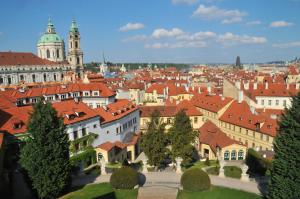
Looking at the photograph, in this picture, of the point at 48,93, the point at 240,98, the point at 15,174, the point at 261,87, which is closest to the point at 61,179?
the point at 15,174

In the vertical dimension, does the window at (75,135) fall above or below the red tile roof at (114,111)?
below

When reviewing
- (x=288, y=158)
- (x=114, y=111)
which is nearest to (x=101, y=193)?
(x=288, y=158)

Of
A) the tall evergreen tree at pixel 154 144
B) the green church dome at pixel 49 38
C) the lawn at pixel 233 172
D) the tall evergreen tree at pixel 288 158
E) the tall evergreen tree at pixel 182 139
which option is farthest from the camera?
the green church dome at pixel 49 38

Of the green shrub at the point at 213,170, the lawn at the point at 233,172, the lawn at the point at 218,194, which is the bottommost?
Answer: the green shrub at the point at 213,170

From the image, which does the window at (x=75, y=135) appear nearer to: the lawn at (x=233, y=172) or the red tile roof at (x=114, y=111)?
the red tile roof at (x=114, y=111)

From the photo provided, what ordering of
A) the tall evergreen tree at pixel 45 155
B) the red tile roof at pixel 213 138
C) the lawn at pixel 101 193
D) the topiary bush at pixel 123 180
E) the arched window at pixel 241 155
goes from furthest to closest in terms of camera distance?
the red tile roof at pixel 213 138
the arched window at pixel 241 155
the topiary bush at pixel 123 180
the lawn at pixel 101 193
the tall evergreen tree at pixel 45 155

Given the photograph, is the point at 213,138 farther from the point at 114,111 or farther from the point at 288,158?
the point at 288,158

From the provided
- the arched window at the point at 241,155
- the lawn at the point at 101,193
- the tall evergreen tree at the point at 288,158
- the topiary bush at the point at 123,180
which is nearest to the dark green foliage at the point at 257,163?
the arched window at the point at 241,155

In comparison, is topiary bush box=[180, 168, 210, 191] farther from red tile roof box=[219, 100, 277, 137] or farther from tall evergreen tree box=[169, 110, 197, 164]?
red tile roof box=[219, 100, 277, 137]
